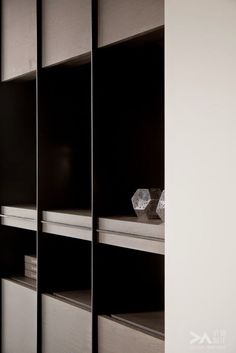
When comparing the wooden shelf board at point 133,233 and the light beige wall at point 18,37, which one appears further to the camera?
the light beige wall at point 18,37

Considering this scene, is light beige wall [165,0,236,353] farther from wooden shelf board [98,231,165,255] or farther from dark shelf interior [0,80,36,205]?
dark shelf interior [0,80,36,205]

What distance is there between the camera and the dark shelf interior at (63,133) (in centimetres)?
324

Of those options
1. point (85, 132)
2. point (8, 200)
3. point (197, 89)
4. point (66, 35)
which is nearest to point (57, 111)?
point (85, 132)

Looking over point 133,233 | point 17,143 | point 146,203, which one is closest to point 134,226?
point 133,233

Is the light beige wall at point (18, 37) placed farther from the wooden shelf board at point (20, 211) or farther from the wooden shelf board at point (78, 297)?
the wooden shelf board at point (78, 297)

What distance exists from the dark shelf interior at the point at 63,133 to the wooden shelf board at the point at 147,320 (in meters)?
0.74

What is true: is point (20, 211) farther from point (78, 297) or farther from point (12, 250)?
point (78, 297)

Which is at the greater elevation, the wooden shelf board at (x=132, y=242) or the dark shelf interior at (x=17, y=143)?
the dark shelf interior at (x=17, y=143)

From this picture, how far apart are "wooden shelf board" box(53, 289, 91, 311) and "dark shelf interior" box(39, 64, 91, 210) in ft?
1.32

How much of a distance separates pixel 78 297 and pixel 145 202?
697 mm

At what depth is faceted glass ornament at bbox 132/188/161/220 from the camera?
2604 mm

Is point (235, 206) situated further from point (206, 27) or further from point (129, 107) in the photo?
point (129, 107)

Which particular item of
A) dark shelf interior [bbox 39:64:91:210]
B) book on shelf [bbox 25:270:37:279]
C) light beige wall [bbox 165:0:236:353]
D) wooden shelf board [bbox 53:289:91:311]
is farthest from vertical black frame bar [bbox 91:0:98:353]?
book on shelf [bbox 25:270:37:279]

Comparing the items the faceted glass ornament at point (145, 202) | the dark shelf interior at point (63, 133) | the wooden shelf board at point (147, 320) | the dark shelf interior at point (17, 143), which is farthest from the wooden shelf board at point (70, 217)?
the dark shelf interior at point (17, 143)
